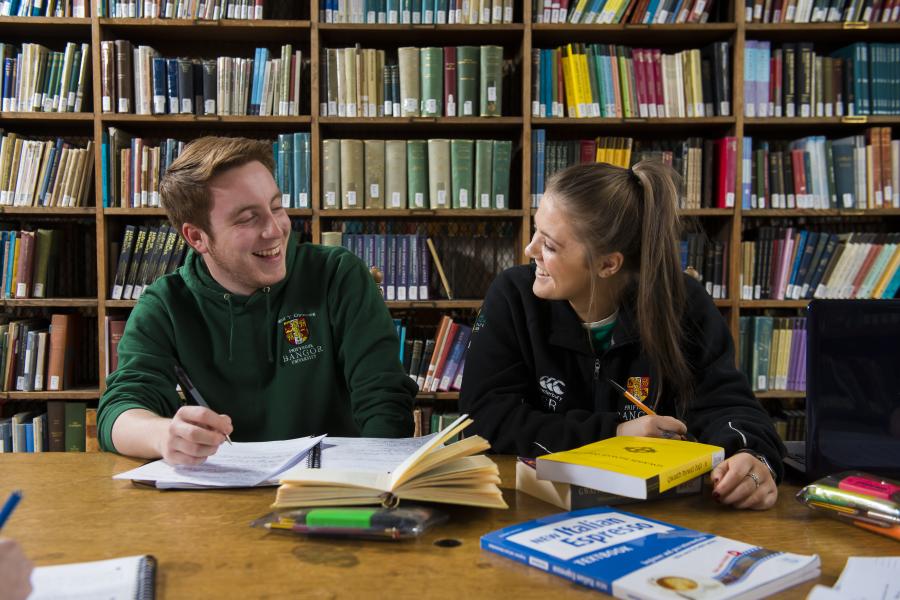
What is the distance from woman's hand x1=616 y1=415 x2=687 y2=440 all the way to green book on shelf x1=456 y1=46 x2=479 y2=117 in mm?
1912

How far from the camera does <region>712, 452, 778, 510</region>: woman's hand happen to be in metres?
0.92

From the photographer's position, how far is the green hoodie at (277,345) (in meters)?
1.46

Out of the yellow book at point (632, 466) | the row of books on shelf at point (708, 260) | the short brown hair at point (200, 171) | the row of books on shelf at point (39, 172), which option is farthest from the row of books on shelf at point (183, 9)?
the yellow book at point (632, 466)

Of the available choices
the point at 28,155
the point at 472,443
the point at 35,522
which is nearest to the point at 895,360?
the point at 472,443

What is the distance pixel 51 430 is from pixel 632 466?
2.75 m

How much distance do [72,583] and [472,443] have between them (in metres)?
0.47

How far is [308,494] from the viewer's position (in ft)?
2.73

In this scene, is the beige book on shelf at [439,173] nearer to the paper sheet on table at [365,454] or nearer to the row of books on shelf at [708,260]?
the row of books on shelf at [708,260]

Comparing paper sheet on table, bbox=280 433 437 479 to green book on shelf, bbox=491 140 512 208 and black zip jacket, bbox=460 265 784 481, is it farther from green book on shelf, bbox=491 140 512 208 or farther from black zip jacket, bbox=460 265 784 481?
green book on shelf, bbox=491 140 512 208

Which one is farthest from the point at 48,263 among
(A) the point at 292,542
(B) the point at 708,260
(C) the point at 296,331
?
(B) the point at 708,260

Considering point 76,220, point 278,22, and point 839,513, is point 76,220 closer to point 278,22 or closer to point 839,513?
point 278,22

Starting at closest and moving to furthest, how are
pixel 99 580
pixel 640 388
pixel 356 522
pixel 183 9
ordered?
pixel 99 580, pixel 356 522, pixel 640 388, pixel 183 9

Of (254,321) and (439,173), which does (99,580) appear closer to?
(254,321)

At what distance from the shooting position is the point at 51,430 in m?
2.89
